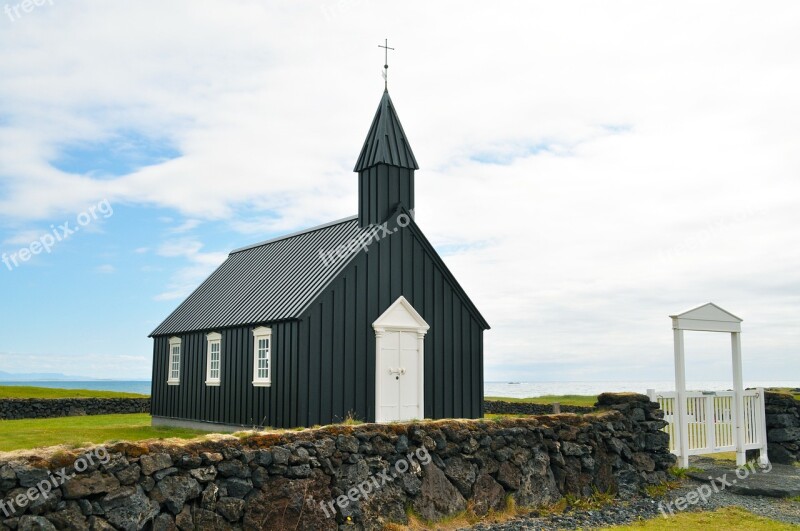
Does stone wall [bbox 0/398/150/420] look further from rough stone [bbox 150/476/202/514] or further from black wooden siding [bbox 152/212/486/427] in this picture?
rough stone [bbox 150/476/202/514]

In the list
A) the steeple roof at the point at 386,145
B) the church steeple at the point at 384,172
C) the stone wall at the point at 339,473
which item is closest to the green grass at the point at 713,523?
the stone wall at the point at 339,473

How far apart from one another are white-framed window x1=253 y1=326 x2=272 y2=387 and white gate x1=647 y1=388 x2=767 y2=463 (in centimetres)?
934

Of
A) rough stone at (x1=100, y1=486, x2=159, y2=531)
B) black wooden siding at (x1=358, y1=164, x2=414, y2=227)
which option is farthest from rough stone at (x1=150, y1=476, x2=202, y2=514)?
black wooden siding at (x1=358, y1=164, x2=414, y2=227)

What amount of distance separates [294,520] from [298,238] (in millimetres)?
15224

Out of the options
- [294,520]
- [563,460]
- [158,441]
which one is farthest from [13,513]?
[563,460]

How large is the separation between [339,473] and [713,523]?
6.47m

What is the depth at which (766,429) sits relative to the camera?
18.8 m

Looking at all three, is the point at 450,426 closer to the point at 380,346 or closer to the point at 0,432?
the point at 380,346

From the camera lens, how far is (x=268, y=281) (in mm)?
22406

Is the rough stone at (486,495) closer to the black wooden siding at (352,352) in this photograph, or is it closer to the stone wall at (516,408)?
the black wooden siding at (352,352)

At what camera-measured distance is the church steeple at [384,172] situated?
21125mm

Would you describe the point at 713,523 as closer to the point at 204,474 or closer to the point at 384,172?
the point at 204,474

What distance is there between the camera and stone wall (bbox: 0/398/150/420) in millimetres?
33469

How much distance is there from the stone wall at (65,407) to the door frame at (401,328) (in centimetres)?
2214
